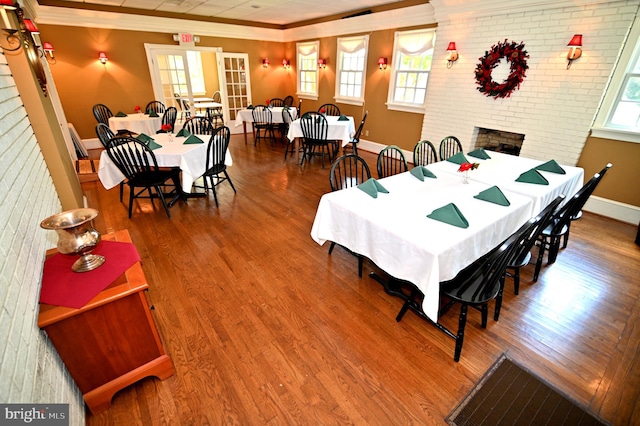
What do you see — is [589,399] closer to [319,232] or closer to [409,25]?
[319,232]

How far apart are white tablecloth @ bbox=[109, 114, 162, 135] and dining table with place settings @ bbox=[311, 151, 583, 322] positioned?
4.82 metres

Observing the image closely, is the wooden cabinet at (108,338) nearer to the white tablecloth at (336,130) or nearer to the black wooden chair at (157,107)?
the white tablecloth at (336,130)

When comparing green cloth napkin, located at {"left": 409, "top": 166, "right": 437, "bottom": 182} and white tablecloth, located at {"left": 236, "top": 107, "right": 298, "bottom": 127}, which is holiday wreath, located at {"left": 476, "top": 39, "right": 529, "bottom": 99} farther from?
white tablecloth, located at {"left": 236, "top": 107, "right": 298, "bottom": 127}

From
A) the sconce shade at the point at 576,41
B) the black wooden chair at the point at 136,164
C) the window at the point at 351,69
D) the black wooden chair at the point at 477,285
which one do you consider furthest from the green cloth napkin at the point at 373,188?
the window at the point at 351,69

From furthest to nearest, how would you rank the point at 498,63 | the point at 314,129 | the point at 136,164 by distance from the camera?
the point at 314,129
the point at 498,63
the point at 136,164

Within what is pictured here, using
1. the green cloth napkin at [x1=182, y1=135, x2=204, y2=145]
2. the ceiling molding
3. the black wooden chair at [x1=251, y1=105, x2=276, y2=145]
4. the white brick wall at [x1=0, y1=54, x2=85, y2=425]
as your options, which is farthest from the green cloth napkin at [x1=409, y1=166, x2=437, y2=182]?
the black wooden chair at [x1=251, y1=105, x2=276, y2=145]

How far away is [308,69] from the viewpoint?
7738mm

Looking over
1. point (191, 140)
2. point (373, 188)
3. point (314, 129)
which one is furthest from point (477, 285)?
point (314, 129)

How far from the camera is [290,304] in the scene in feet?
6.99

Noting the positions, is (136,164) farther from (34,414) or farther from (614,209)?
(614,209)

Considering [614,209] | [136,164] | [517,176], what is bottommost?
[614,209]

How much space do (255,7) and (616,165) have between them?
6418 millimetres

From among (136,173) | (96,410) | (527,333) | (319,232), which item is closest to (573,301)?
(527,333)

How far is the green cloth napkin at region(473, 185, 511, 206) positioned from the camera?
6.78ft
